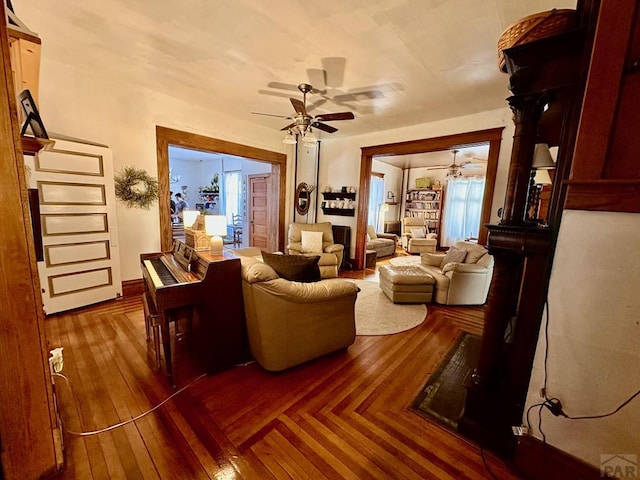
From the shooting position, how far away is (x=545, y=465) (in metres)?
1.22

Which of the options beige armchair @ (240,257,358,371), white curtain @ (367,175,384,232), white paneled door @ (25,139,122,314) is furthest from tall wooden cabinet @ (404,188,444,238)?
white paneled door @ (25,139,122,314)

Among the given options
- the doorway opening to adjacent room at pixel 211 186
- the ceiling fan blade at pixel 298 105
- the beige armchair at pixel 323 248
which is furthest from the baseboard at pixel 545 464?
the doorway opening to adjacent room at pixel 211 186

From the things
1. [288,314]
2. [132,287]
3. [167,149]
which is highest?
[167,149]

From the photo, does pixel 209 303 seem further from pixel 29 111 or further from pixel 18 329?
pixel 29 111

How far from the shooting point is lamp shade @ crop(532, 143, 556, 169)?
1.42 meters

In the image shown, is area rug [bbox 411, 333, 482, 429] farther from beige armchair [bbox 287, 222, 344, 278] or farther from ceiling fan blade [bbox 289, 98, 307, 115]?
ceiling fan blade [bbox 289, 98, 307, 115]

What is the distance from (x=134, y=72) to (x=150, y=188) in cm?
144

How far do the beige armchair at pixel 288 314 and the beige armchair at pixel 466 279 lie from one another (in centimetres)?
211

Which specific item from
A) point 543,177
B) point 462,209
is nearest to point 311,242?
point 543,177

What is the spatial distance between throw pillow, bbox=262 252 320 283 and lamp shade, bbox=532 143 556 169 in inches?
62.6

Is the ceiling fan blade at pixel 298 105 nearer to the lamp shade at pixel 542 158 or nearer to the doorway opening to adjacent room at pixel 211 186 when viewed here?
the lamp shade at pixel 542 158

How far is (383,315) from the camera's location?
3232mm

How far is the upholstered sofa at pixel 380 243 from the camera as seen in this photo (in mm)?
6557

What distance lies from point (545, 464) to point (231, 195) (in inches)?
349
